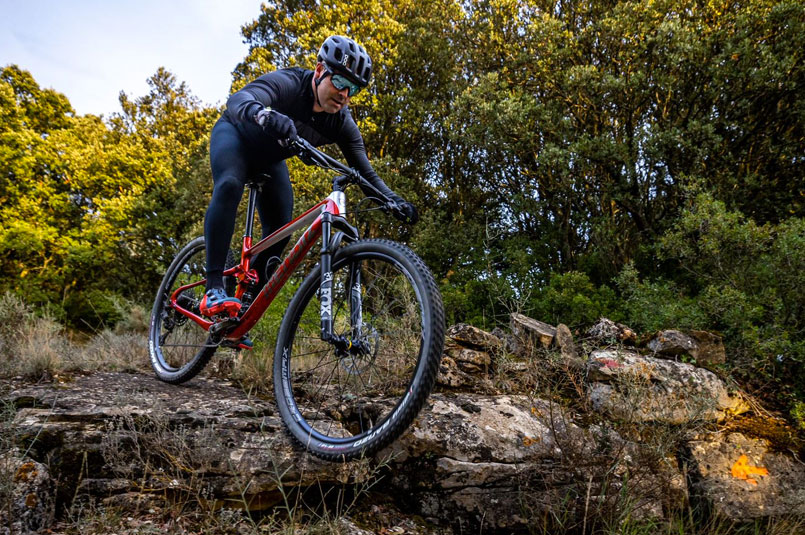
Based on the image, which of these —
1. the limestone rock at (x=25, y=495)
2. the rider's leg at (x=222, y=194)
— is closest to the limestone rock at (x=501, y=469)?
the limestone rock at (x=25, y=495)

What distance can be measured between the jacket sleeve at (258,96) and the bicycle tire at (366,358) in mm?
908

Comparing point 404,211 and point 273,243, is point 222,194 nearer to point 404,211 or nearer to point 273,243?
point 273,243

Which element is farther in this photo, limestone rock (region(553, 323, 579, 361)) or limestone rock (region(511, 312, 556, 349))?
limestone rock (region(511, 312, 556, 349))

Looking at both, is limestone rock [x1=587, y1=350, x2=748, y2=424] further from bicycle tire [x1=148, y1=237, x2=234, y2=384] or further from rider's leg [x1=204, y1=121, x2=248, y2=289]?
bicycle tire [x1=148, y1=237, x2=234, y2=384]

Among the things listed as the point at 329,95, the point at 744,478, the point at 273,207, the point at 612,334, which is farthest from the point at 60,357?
the point at 744,478

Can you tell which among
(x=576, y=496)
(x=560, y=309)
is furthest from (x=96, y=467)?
(x=560, y=309)

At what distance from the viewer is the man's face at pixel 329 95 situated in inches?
108

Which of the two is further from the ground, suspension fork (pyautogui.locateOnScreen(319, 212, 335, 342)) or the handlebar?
the handlebar

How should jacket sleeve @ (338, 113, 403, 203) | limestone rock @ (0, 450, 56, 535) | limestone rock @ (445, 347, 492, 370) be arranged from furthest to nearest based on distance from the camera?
limestone rock @ (445, 347, 492, 370), jacket sleeve @ (338, 113, 403, 203), limestone rock @ (0, 450, 56, 535)

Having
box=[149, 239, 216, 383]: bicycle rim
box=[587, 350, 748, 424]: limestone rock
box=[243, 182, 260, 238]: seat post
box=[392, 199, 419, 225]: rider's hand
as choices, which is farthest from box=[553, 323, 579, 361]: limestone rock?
box=[149, 239, 216, 383]: bicycle rim

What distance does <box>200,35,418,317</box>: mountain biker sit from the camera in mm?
2652

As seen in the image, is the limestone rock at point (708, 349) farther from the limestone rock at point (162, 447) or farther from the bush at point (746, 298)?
the limestone rock at point (162, 447)

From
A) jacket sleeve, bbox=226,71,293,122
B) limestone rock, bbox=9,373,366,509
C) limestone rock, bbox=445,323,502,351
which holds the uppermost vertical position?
jacket sleeve, bbox=226,71,293,122

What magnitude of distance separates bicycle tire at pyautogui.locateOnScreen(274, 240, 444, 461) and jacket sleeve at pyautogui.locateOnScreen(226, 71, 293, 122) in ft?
2.98
